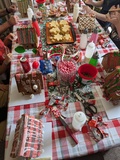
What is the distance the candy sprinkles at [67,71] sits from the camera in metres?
0.91

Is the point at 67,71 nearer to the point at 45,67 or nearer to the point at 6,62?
the point at 45,67

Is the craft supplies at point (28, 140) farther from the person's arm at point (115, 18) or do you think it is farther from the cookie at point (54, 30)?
the person's arm at point (115, 18)

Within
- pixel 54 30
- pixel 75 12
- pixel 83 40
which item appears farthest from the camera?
pixel 75 12

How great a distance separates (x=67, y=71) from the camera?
→ 0.91m

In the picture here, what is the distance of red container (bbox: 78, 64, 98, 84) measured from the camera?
2.98 ft

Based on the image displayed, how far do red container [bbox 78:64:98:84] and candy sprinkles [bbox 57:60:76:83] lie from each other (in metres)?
0.05

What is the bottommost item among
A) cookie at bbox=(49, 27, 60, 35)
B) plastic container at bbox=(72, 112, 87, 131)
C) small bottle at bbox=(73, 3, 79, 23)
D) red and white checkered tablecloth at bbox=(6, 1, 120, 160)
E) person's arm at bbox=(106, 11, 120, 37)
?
red and white checkered tablecloth at bbox=(6, 1, 120, 160)

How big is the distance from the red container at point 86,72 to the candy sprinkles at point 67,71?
5cm

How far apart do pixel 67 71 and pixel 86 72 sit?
0.13m

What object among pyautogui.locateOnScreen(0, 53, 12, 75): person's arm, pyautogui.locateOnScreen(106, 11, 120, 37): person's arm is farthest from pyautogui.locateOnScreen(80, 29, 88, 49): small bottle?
pyautogui.locateOnScreen(0, 53, 12, 75): person's arm

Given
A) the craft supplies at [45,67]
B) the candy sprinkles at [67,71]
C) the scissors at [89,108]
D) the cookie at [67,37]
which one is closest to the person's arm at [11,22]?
the cookie at [67,37]

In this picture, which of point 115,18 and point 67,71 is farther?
point 115,18

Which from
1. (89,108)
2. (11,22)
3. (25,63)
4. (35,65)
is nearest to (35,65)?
(35,65)

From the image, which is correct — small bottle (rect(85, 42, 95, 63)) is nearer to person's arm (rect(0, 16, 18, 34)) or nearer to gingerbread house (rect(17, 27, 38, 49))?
gingerbread house (rect(17, 27, 38, 49))
